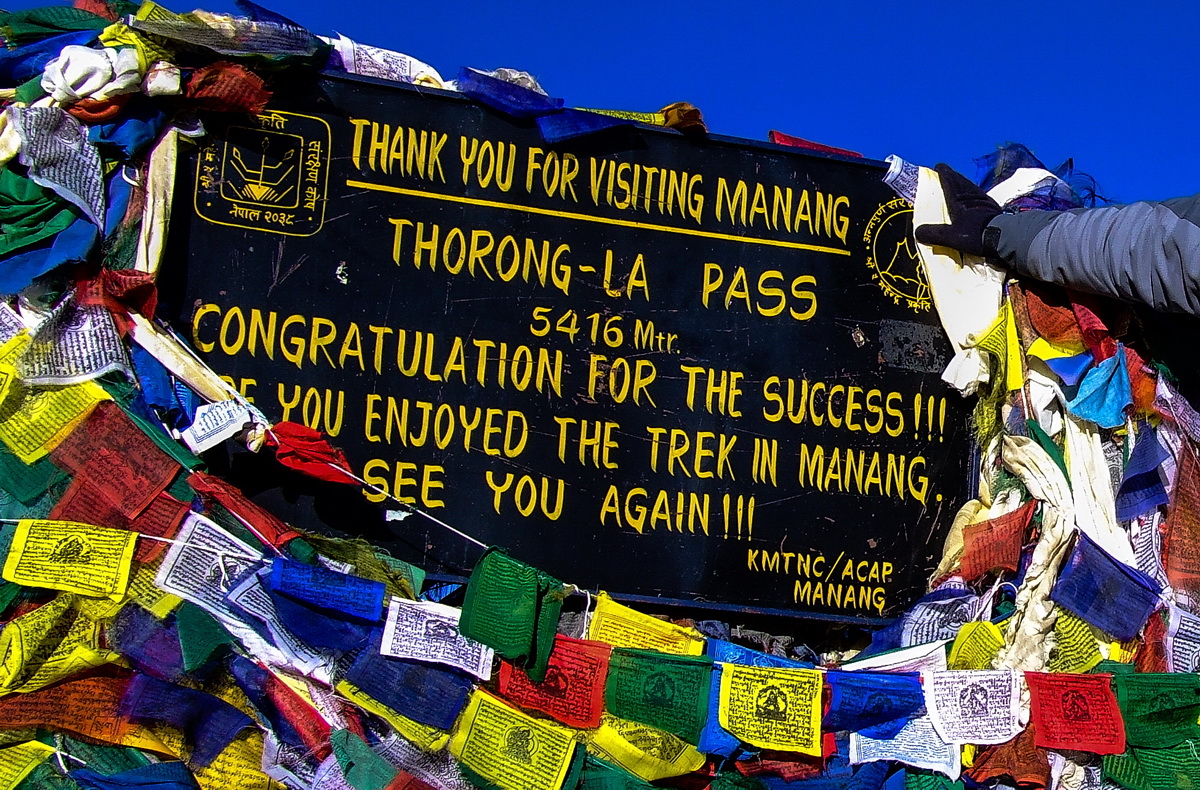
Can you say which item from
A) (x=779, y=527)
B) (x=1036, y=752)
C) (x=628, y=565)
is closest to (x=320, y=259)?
(x=628, y=565)

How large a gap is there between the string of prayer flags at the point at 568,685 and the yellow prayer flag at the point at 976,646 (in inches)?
40.1

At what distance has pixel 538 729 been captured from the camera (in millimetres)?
2822

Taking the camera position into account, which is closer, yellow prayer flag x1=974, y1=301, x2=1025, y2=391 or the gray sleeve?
the gray sleeve

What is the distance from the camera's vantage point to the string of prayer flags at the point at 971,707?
9.86ft

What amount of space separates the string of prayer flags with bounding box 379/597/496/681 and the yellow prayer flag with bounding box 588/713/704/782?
0.35 m

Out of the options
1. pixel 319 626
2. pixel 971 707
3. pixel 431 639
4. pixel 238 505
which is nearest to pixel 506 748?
pixel 431 639

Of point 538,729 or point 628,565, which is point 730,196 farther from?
point 538,729

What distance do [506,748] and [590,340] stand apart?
3.82 ft

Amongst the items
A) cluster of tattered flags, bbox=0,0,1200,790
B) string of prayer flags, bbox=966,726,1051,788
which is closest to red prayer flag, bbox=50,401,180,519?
cluster of tattered flags, bbox=0,0,1200,790

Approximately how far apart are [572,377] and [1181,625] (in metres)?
1.95

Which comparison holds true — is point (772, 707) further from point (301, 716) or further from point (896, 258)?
point (896, 258)

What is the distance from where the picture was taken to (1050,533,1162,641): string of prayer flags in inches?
126

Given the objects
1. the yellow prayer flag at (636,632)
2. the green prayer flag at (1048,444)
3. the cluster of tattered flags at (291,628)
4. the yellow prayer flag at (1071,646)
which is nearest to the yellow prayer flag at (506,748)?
the cluster of tattered flags at (291,628)

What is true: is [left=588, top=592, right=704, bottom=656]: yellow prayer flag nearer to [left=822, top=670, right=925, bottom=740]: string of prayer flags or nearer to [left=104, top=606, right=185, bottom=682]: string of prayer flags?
[left=822, top=670, right=925, bottom=740]: string of prayer flags
